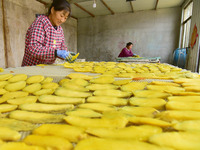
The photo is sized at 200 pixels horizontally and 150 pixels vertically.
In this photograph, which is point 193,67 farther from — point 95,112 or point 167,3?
point 95,112

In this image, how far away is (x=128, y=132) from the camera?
0.30 meters

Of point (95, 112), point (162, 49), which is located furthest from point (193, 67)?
point (95, 112)

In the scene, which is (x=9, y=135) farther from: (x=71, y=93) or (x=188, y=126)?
(x=188, y=126)

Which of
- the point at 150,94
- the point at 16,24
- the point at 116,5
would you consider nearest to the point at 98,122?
the point at 150,94

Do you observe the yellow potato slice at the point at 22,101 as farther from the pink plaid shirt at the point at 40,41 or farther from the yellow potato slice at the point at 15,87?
the pink plaid shirt at the point at 40,41

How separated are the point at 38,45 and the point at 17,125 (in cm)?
121

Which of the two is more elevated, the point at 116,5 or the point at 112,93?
the point at 116,5

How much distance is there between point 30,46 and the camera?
4.52 feet

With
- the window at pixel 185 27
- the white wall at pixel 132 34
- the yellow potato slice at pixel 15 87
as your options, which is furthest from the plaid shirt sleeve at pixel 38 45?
the white wall at pixel 132 34

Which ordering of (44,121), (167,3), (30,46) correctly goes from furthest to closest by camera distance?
(167,3) < (30,46) < (44,121)

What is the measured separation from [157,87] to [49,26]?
1.28 m

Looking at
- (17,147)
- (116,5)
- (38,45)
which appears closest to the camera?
(17,147)

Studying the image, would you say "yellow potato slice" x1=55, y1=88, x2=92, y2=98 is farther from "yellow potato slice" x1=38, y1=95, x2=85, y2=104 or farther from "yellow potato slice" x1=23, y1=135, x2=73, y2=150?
"yellow potato slice" x1=23, y1=135, x2=73, y2=150

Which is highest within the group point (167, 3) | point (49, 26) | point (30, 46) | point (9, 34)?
point (167, 3)
